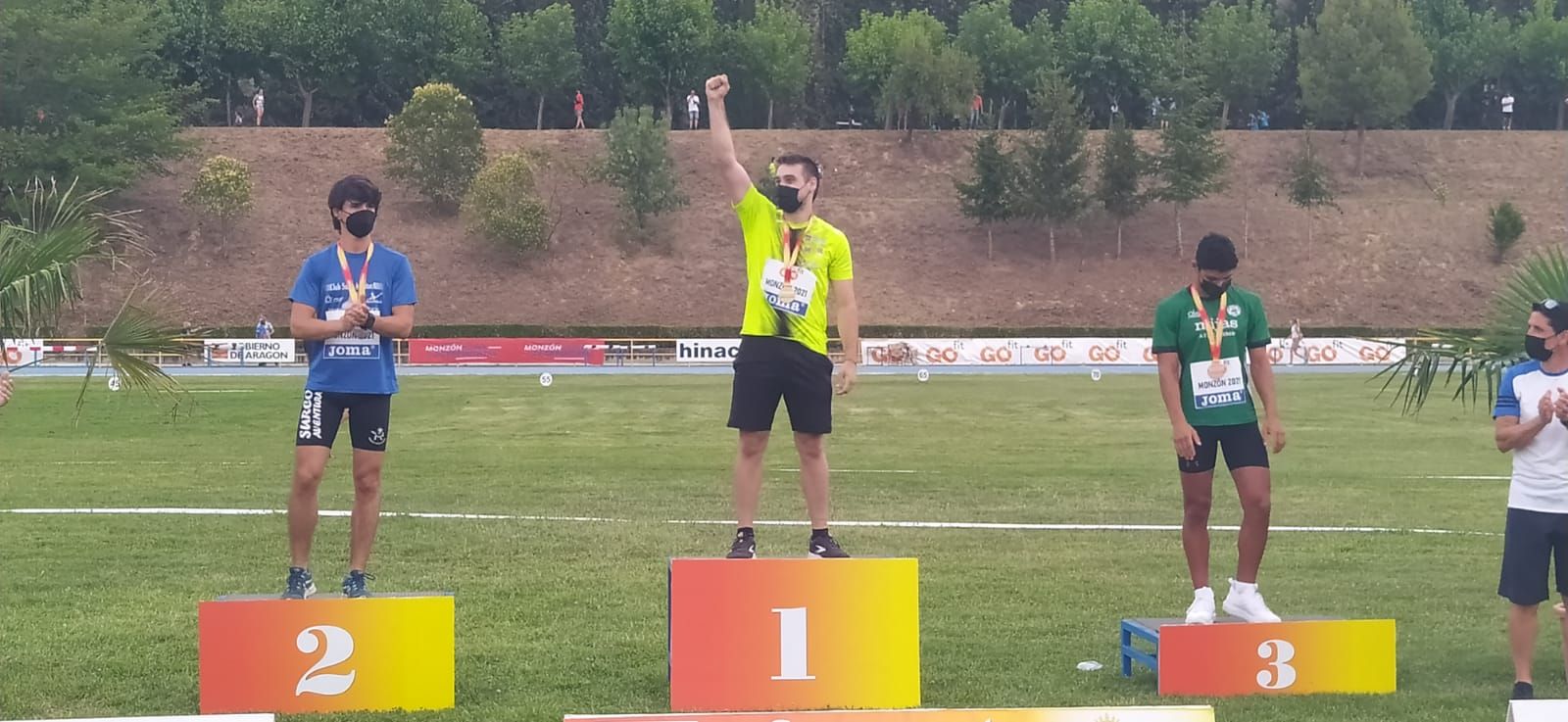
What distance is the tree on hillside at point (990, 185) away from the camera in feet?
227

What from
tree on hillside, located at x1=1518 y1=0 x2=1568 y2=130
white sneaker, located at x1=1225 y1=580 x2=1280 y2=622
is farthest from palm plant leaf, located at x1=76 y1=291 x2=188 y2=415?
tree on hillside, located at x1=1518 y1=0 x2=1568 y2=130

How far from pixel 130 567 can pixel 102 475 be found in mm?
7911

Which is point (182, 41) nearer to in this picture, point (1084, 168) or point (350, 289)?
point (1084, 168)

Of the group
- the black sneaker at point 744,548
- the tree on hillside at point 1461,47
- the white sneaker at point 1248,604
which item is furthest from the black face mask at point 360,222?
the tree on hillside at point 1461,47

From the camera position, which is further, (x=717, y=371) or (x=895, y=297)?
(x=895, y=297)

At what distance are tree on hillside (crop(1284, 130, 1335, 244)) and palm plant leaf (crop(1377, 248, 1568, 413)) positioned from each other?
63886 millimetres

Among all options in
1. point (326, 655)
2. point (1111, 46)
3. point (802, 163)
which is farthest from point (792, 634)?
point (1111, 46)

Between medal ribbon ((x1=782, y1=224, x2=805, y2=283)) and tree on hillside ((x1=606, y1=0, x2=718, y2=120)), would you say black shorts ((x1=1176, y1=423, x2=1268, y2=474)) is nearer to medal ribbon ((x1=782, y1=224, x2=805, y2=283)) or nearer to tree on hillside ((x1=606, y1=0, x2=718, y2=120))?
medal ribbon ((x1=782, y1=224, x2=805, y2=283))

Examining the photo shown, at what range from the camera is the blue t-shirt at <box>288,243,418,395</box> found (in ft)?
25.9

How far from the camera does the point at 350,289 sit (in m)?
7.91

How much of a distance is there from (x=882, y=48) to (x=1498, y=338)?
3087 inches

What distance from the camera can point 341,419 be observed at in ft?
25.9

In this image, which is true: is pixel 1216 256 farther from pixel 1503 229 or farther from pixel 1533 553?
pixel 1503 229

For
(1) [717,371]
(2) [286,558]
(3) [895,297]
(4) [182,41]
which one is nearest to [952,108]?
(3) [895,297]
